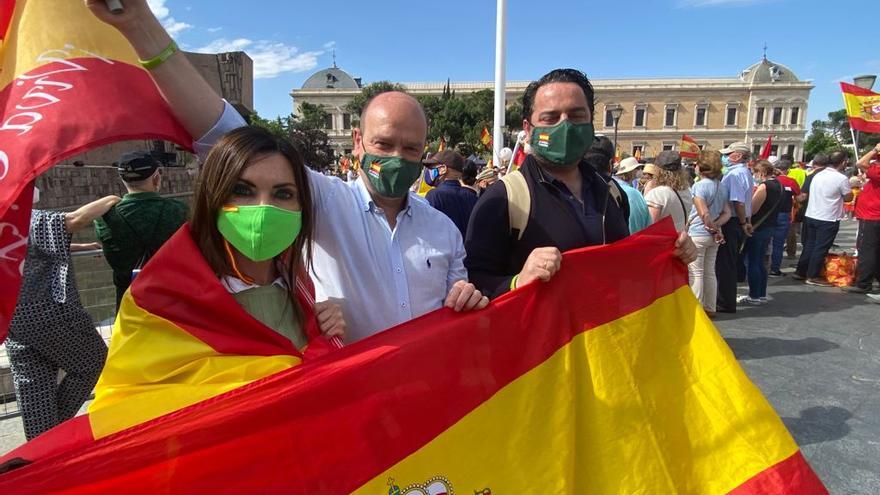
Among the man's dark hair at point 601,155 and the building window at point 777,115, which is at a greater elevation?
the building window at point 777,115

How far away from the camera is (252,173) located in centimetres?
155

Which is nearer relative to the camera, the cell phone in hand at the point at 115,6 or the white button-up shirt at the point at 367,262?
the cell phone in hand at the point at 115,6

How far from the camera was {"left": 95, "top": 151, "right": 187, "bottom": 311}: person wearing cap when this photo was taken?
2.88 m

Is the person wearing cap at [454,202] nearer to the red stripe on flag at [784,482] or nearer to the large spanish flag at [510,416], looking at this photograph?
the large spanish flag at [510,416]

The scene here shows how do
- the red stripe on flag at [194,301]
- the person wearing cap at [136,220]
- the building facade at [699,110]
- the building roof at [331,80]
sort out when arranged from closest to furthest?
the red stripe on flag at [194,301]
the person wearing cap at [136,220]
the building facade at [699,110]
the building roof at [331,80]

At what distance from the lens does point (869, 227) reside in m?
7.08

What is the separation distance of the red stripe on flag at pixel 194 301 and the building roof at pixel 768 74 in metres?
94.0

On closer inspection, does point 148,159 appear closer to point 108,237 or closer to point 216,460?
point 108,237

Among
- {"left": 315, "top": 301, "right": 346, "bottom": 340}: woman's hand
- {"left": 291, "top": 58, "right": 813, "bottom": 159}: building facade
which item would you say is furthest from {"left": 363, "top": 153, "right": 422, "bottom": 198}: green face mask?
{"left": 291, "top": 58, "right": 813, "bottom": 159}: building facade

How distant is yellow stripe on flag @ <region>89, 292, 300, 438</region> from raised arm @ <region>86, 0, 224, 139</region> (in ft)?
2.21

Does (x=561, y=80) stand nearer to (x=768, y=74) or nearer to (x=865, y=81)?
(x=865, y=81)

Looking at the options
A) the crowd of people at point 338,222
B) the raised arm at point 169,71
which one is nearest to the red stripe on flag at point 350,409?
the crowd of people at point 338,222

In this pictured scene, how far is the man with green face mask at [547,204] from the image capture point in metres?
2.04

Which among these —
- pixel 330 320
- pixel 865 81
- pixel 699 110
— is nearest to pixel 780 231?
pixel 865 81
